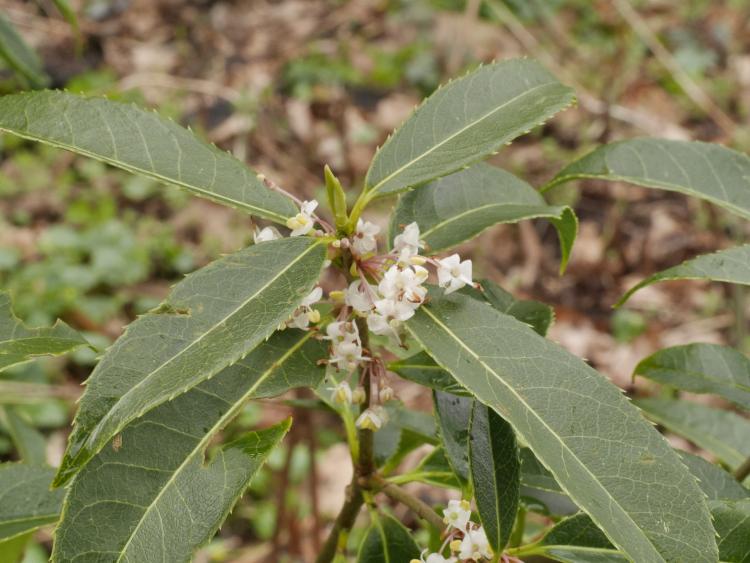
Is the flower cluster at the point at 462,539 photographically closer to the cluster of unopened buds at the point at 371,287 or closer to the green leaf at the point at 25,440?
the cluster of unopened buds at the point at 371,287

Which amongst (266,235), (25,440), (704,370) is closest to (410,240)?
(266,235)

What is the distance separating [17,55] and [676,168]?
1223 mm

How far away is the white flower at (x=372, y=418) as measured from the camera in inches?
36.5

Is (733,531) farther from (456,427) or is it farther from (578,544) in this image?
(456,427)

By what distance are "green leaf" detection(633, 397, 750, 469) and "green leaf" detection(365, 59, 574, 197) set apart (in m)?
0.62

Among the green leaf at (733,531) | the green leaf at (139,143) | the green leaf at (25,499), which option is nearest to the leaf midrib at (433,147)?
the green leaf at (139,143)

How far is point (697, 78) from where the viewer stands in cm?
433

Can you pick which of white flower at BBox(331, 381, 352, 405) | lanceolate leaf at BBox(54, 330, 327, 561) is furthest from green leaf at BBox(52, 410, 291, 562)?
white flower at BBox(331, 381, 352, 405)

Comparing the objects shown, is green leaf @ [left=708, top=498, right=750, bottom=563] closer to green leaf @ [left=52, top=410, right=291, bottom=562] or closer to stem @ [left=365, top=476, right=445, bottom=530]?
stem @ [left=365, top=476, right=445, bottom=530]

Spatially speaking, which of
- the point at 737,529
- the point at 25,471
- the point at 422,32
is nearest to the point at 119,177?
the point at 422,32

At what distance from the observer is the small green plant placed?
73 centimetres

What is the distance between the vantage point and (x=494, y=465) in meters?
0.91

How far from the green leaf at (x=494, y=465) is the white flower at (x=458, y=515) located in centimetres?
4

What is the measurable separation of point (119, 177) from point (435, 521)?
11.4 ft
